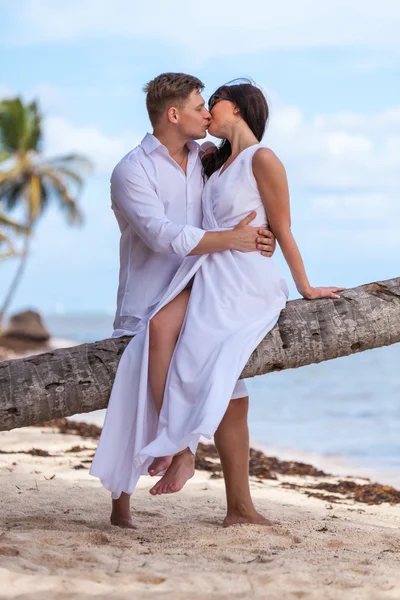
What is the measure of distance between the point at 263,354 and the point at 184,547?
1.03 m

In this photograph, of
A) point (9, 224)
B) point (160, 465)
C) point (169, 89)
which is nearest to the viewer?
point (160, 465)

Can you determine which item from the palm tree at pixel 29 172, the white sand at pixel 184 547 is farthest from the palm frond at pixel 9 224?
the white sand at pixel 184 547

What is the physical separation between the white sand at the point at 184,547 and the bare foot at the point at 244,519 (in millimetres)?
71

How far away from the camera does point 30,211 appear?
33.1 meters

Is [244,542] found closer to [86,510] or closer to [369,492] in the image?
[86,510]

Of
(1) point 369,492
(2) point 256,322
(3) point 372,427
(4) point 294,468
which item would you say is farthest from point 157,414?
(3) point 372,427

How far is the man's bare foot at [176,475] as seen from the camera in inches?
150

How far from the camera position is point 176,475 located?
3865 millimetres

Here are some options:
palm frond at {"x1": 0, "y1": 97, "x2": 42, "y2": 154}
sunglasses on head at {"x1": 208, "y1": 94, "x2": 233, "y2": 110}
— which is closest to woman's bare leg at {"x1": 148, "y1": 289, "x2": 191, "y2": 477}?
sunglasses on head at {"x1": 208, "y1": 94, "x2": 233, "y2": 110}

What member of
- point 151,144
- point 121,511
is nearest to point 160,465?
point 121,511

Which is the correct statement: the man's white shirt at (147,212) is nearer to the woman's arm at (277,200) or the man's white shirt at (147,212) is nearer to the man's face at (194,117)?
the man's face at (194,117)

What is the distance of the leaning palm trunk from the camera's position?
13.3 ft

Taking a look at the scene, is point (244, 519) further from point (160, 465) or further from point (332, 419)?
point (332, 419)

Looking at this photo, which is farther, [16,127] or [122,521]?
[16,127]
